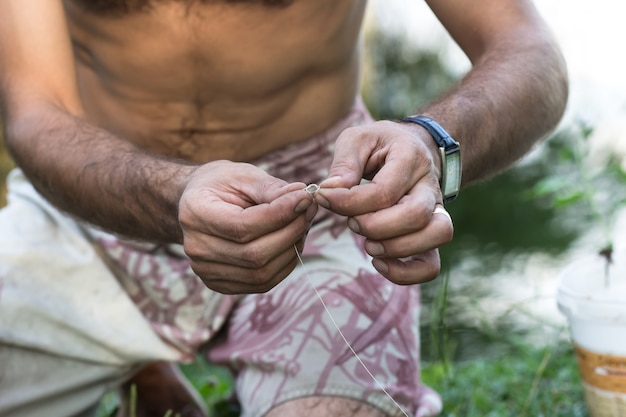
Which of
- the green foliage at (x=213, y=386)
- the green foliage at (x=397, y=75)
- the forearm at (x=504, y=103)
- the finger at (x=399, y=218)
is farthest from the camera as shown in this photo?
the green foliage at (x=397, y=75)

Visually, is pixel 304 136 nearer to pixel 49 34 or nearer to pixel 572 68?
pixel 49 34

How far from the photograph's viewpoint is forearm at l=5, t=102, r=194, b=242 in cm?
169

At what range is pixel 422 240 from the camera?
1413 mm

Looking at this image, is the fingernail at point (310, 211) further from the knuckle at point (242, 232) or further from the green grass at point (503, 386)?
the green grass at point (503, 386)

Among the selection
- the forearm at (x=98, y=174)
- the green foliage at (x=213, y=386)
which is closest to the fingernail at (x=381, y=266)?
the forearm at (x=98, y=174)

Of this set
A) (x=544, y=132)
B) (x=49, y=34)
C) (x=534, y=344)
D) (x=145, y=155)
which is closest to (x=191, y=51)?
(x=49, y=34)

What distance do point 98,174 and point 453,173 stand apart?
25.2 inches

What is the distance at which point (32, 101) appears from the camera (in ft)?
6.62

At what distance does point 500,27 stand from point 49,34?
922 mm

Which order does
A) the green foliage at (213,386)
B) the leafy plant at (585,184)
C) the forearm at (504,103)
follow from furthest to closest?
1. the green foliage at (213,386)
2. the leafy plant at (585,184)
3. the forearm at (504,103)

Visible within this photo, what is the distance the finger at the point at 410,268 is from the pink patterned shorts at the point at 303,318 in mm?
541

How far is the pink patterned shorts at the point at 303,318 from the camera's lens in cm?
199

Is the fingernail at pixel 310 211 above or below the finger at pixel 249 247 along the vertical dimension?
above

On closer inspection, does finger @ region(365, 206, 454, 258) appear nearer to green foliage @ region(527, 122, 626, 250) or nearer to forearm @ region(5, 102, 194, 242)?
forearm @ region(5, 102, 194, 242)
